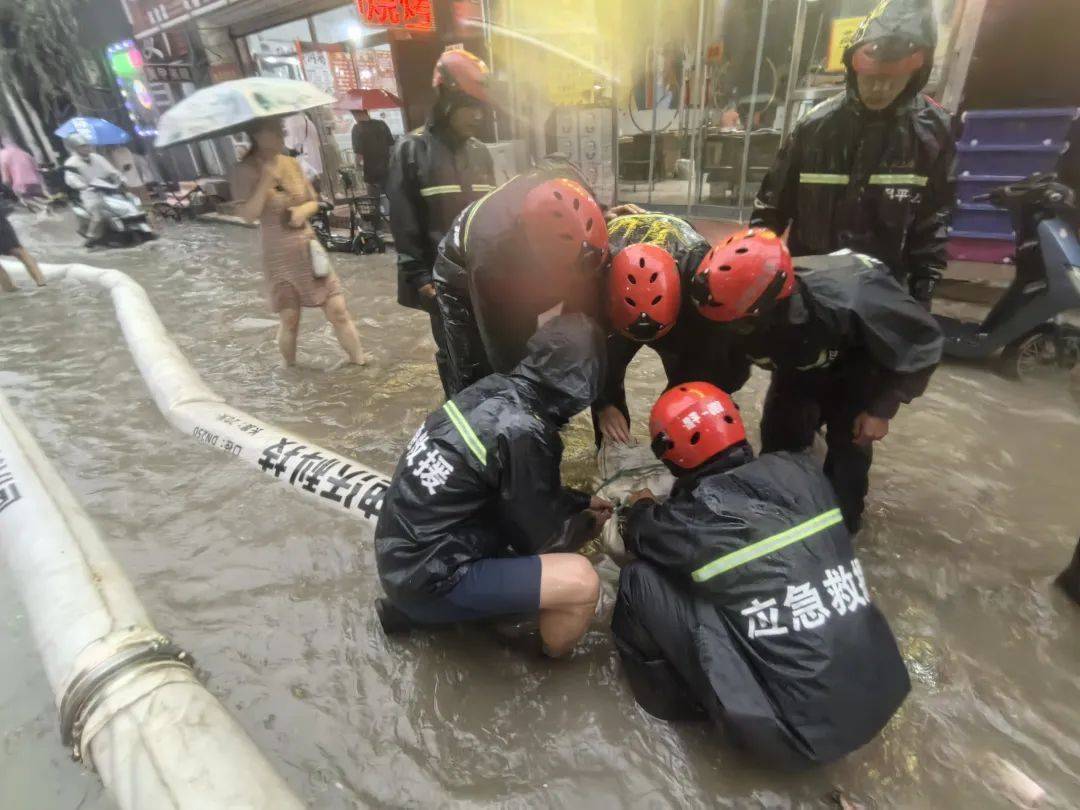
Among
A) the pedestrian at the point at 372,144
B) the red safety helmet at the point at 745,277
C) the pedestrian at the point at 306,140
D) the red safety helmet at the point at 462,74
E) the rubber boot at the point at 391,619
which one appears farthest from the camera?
the pedestrian at the point at 306,140

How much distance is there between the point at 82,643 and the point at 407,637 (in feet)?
3.31

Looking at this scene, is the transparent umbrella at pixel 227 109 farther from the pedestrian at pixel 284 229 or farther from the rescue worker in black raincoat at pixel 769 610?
the rescue worker in black raincoat at pixel 769 610

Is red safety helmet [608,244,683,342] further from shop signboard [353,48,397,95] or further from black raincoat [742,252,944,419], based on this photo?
shop signboard [353,48,397,95]

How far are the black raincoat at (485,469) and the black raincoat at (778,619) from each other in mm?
423

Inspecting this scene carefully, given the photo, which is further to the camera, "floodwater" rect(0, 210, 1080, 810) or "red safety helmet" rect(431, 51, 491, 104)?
"red safety helmet" rect(431, 51, 491, 104)

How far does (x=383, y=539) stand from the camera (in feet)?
5.91

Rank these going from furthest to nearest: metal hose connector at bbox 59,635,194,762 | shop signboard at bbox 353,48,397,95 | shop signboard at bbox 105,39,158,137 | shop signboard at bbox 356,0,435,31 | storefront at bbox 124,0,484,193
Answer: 1. shop signboard at bbox 105,39,158,137
2. shop signboard at bbox 353,48,397,95
3. storefront at bbox 124,0,484,193
4. shop signboard at bbox 356,0,435,31
5. metal hose connector at bbox 59,635,194,762

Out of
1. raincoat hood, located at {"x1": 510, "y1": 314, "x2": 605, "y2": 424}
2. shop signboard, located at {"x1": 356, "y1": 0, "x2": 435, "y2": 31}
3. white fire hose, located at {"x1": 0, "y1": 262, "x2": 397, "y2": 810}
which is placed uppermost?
shop signboard, located at {"x1": 356, "y1": 0, "x2": 435, "y2": 31}

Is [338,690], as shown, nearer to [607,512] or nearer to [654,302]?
[607,512]

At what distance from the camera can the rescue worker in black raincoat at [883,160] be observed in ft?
7.39

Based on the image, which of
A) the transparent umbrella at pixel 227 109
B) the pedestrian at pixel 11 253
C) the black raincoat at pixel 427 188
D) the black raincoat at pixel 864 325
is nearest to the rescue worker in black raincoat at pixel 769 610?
the black raincoat at pixel 864 325

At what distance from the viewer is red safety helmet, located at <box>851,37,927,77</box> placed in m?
2.21

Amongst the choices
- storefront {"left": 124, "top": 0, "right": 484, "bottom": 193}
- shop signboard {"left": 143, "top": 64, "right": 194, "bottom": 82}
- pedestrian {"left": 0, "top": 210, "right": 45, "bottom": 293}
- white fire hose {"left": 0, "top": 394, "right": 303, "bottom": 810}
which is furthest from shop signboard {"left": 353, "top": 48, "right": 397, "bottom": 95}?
white fire hose {"left": 0, "top": 394, "right": 303, "bottom": 810}

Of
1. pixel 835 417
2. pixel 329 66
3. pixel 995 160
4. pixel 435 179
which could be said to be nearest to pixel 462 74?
pixel 435 179
